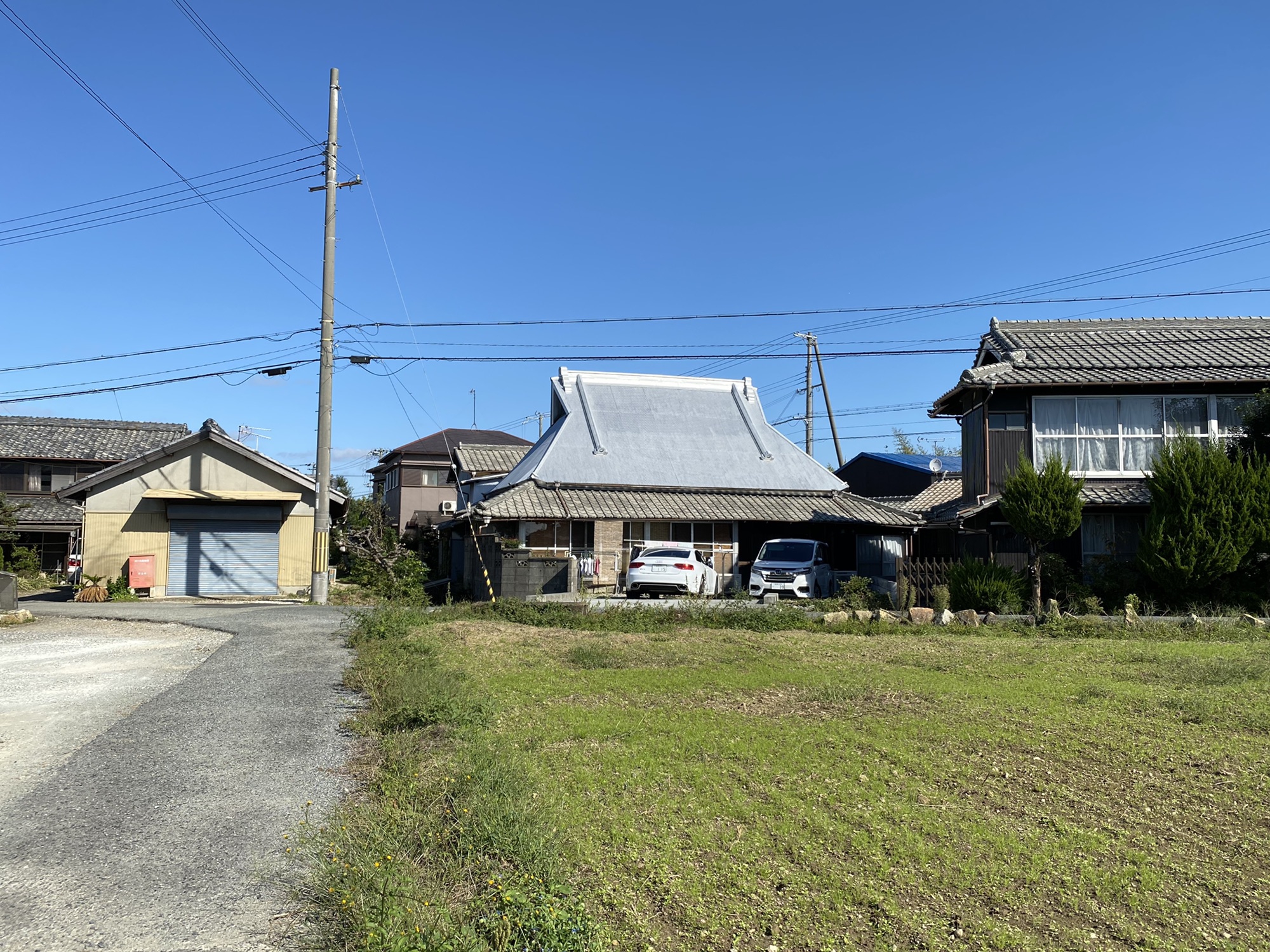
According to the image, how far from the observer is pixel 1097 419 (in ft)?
73.6

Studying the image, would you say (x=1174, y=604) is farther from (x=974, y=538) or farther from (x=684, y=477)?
(x=684, y=477)

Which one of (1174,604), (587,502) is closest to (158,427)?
(587,502)

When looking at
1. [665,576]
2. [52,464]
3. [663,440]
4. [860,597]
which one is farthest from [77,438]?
[860,597]

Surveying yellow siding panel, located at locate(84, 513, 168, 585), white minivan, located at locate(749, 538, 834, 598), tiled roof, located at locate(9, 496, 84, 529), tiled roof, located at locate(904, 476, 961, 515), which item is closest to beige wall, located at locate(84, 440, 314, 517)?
yellow siding panel, located at locate(84, 513, 168, 585)

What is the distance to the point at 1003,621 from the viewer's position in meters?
17.2

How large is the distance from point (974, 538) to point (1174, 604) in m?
5.41

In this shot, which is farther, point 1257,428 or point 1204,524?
point 1257,428

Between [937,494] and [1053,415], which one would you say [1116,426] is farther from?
[937,494]

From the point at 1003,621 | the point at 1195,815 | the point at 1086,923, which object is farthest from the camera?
the point at 1003,621

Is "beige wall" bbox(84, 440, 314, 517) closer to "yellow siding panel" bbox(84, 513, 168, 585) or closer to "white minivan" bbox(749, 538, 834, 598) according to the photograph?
"yellow siding panel" bbox(84, 513, 168, 585)

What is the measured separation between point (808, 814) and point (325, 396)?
2008 cm

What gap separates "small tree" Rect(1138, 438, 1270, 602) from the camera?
1778cm

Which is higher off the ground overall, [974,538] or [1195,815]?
[974,538]

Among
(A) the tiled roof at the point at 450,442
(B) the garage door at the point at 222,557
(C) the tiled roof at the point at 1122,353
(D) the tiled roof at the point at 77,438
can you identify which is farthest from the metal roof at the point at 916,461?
(D) the tiled roof at the point at 77,438
